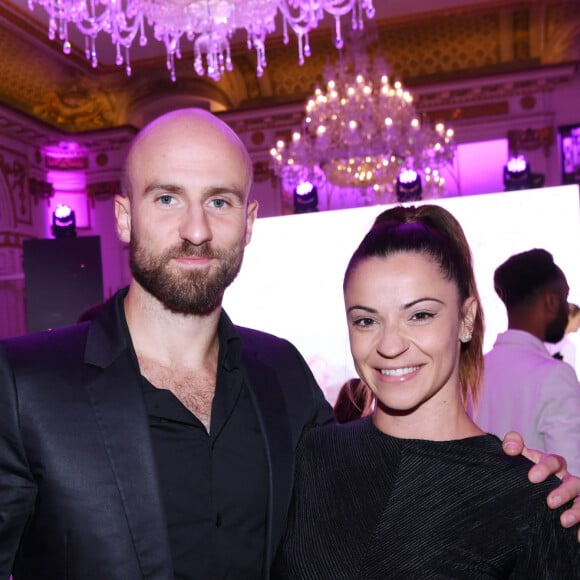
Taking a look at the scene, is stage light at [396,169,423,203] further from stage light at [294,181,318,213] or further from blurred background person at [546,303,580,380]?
blurred background person at [546,303,580,380]

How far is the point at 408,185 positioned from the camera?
16.5ft

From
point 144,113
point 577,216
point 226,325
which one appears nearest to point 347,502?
point 226,325

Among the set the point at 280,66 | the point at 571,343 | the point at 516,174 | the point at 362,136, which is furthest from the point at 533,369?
the point at 280,66

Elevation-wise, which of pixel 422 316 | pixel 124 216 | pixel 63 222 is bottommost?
pixel 422 316

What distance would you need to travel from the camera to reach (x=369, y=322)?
69.2 inches

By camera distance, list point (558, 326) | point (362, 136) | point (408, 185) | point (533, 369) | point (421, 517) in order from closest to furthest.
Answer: point (421, 517) → point (533, 369) → point (558, 326) → point (408, 185) → point (362, 136)

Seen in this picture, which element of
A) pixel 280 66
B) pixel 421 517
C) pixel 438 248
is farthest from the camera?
pixel 280 66

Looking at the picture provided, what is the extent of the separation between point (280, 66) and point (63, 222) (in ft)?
18.9

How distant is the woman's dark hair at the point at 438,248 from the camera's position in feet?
5.82

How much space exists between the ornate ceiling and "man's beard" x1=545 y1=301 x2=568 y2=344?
6470mm

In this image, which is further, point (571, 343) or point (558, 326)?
point (571, 343)

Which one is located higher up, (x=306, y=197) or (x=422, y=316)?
(x=306, y=197)

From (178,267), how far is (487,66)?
9208mm

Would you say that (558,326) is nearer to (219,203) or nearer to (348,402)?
(348,402)
